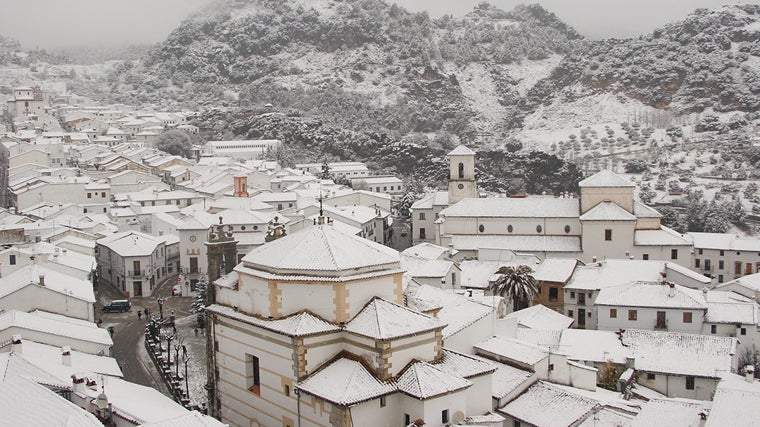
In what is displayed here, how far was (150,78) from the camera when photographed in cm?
14212

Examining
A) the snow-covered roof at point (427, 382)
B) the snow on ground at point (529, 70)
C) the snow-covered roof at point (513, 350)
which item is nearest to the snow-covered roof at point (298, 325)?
the snow-covered roof at point (427, 382)

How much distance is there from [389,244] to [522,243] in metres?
16.8

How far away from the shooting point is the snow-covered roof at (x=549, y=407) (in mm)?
22688

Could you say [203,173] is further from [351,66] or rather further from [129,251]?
[351,66]

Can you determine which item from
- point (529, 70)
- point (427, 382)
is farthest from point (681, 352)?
point (529, 70)

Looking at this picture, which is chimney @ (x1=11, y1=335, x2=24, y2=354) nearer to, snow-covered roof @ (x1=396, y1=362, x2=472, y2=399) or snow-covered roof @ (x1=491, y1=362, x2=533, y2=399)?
snow-covered roof @ (x1=396, y1=362, x2=472, y2=399)

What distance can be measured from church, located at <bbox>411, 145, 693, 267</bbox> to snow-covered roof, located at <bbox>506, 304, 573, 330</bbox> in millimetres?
10501

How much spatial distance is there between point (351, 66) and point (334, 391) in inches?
4913

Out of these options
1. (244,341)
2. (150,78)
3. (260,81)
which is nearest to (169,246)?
(244,341)

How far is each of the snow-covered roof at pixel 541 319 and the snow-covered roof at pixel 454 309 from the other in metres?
7.27

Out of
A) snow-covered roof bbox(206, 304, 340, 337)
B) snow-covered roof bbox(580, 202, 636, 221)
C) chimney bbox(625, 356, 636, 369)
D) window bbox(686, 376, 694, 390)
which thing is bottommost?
window bbox(686, 376, 694, 390)

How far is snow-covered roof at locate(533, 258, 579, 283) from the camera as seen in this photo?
133ft

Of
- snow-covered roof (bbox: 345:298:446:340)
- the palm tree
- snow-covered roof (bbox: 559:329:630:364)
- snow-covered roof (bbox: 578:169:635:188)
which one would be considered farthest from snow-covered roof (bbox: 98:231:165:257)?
snow-covered roof (bbox: 345:298:446:340)

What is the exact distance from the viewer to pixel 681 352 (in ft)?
101
